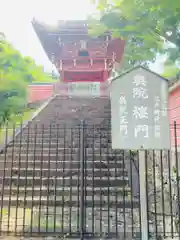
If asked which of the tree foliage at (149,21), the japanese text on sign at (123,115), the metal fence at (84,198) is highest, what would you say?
the tree foliage at (149,21)

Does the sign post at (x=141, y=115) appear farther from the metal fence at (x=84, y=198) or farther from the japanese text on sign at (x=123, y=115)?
the metal fence at (x=84, y=198)

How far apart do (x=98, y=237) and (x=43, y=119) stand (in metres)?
7.22

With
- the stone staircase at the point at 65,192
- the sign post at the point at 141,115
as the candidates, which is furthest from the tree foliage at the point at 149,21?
the stone staircase at the point at 65,192

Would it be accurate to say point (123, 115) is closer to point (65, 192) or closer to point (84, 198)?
point (84, 198)

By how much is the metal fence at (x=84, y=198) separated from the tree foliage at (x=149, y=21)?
2.53 metres

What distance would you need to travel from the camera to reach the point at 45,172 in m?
6.68

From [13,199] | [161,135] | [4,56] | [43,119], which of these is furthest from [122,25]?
[4,56]

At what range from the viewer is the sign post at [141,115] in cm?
373

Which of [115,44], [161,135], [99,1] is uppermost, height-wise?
[115,44]

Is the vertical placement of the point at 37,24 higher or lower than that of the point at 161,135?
higher

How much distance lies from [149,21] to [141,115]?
131 inches

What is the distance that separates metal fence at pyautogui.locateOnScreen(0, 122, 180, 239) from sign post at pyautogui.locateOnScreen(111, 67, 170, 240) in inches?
30.2

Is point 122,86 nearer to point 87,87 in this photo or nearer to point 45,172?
point 45,172

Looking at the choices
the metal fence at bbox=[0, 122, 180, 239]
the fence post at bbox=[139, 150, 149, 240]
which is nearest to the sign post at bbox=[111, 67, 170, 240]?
the fence post at bbox=[139, 150, 149, 240]
